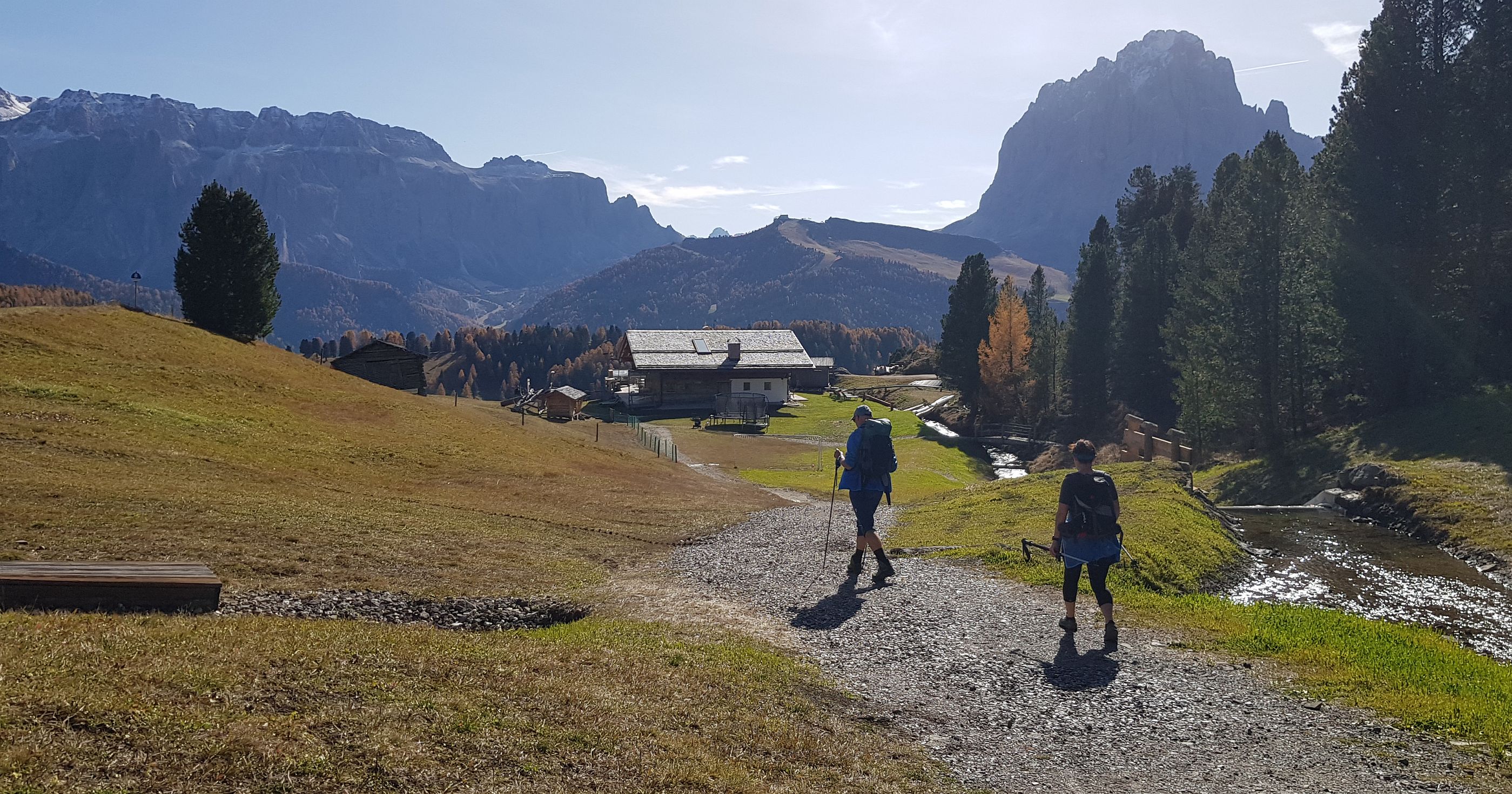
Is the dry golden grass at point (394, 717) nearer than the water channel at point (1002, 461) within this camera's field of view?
Yes

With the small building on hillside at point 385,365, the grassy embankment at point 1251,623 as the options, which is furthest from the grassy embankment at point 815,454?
the small building on hillside at point 385,365

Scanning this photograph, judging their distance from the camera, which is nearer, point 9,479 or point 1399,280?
point 9,479

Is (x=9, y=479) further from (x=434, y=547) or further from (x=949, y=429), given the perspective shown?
(x=949, y=429)

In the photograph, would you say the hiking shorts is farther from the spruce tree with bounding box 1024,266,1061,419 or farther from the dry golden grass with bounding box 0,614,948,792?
the spruce tree with bounding box 1024,266,1061,419

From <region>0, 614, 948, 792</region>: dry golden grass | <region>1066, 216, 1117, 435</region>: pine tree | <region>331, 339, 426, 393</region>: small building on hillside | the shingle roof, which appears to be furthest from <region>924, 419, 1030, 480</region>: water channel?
<region>0, 614, 948, 792</region>: dry golden grass

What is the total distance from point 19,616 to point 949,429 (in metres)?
80.5

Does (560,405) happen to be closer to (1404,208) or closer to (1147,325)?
(1147,325)

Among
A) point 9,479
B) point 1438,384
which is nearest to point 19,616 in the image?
point 9,479

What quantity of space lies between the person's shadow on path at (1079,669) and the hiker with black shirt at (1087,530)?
2.44 feet

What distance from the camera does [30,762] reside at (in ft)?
20.0

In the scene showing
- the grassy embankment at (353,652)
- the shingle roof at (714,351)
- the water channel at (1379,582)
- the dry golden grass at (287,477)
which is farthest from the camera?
the shingle roof at (714,351)

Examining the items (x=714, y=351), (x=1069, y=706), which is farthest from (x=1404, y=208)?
(x=714, y=351)

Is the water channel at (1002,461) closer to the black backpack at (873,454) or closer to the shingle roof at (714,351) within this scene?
the shingle roof at (714,351)

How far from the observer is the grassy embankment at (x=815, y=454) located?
158 feet
